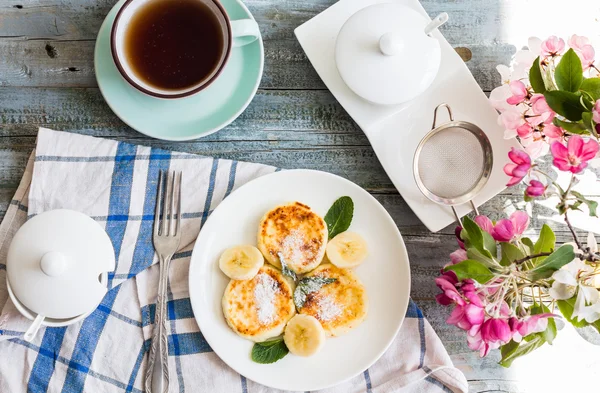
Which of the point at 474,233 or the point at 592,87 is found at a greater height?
the point at 592,87

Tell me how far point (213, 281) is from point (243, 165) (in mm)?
283

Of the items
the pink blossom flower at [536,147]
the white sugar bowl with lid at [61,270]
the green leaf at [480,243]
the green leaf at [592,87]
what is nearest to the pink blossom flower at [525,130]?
the pink blossom flower at [536,147]

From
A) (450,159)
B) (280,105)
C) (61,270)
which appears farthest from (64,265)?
(450,159)

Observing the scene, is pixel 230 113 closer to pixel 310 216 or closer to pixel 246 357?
pixel 310 216

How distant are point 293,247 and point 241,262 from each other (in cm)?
12

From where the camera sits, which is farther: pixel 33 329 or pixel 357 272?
pixel 357 272

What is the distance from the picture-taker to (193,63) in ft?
4.01

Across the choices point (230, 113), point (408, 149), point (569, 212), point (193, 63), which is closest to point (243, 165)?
point (230, 113)

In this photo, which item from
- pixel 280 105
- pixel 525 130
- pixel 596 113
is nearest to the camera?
pixel 596 113

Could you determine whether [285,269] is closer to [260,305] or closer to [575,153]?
[260,305]

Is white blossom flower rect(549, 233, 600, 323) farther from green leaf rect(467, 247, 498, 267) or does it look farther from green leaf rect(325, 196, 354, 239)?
green leaf rect(325, 196, 354, 239)

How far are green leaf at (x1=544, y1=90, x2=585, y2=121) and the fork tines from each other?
817 mm

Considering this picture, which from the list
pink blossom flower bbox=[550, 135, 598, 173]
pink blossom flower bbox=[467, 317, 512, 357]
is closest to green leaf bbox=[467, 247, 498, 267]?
pink blossom flower bbox=[467, 317, 512, 357]

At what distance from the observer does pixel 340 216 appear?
1290 millimetres
